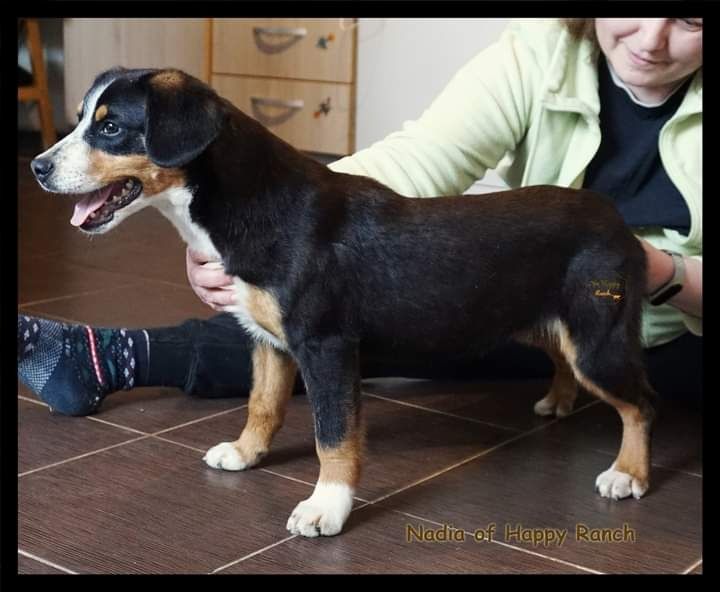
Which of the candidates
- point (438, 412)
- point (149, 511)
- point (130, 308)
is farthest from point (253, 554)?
point (130, 308)

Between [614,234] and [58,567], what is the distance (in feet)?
2.69

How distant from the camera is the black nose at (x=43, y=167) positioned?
1.27 m

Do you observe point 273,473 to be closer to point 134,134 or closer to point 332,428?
point 332,428

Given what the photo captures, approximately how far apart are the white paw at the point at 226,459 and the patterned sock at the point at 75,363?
29cm

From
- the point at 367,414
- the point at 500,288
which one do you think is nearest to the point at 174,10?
the point at 500,288

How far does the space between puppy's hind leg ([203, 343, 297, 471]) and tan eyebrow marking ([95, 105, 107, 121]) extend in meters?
0.42

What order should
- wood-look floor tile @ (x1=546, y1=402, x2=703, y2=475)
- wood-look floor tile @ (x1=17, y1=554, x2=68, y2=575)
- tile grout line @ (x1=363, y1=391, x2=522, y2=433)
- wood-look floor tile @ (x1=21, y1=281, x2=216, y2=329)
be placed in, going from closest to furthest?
wood-look floor tile @ (x1=17, y1=554, x2=68, y2=575)
wood-look floor tile @ (x1=546, y1=402, x2=703, y2=475)
tile grout line @ (x1=363, y1=391, x2=522, y2=433)
wood-look floor tile @ (x1=21, y1=281, x2=216, y2=329)

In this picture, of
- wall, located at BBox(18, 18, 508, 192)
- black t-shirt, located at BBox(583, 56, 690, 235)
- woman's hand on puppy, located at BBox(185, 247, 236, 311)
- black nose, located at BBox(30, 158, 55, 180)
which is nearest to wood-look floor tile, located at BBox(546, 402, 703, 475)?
black t-shirt, located at BBox(583, 56, 690, 235)

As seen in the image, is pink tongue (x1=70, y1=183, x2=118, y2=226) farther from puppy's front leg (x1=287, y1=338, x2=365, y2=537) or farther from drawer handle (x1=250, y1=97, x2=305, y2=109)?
drawer handle (x1=250, y1=97, x2=305, y2=109)

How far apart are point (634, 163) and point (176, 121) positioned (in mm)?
812

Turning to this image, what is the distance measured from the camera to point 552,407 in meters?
1.84

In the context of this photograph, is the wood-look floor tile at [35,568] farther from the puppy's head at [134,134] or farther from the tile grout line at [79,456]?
the puppy's head at [134,134]

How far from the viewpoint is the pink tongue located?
131 cm
